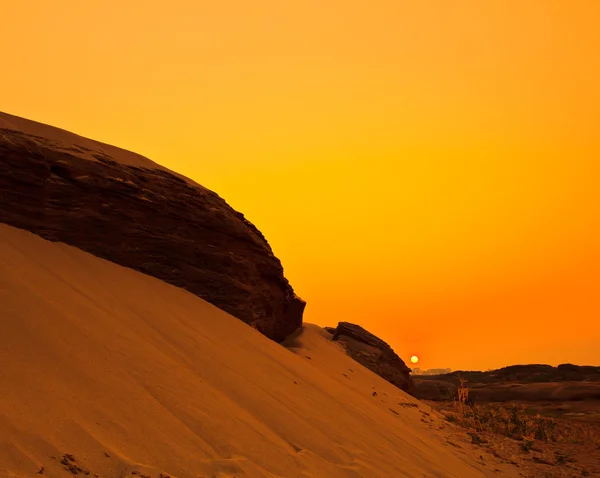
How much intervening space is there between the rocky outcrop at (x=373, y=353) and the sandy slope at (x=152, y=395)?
813cm

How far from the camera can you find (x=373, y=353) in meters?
16.4

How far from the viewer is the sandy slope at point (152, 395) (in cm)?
309

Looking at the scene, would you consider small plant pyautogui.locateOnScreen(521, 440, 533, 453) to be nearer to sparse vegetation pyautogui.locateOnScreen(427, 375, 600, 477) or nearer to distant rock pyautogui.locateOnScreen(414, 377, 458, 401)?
sparse vegetation pyautogui.locateOnScreen(427, 375, 600, 477)

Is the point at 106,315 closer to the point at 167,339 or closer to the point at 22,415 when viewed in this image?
the point at 167,339

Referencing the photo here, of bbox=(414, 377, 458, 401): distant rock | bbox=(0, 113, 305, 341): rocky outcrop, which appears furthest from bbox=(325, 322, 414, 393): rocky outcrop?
bbox=(414, 377, 458, 401): distant rock

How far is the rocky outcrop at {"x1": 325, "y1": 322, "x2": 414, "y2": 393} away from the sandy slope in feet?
26.7

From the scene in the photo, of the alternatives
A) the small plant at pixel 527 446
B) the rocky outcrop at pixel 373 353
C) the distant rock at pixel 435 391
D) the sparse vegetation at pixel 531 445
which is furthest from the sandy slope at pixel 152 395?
the distant rock at pixel 435 391

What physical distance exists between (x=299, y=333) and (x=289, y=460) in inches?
358

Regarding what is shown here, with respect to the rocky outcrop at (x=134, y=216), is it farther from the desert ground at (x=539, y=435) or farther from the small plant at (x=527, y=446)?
the small plant at (x=527, y=446)

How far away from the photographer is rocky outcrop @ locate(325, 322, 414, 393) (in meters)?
15.8

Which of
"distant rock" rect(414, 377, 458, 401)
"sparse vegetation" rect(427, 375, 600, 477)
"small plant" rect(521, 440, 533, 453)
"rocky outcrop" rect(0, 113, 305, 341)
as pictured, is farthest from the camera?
"distant rock" rect(414, 377, 458, 401)

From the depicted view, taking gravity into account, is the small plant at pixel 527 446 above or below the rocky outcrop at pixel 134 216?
below

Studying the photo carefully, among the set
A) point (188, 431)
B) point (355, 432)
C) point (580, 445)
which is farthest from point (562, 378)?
point (188, 431)

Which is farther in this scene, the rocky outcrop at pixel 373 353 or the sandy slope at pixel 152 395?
the rocky outcrop at pixel 373 353
